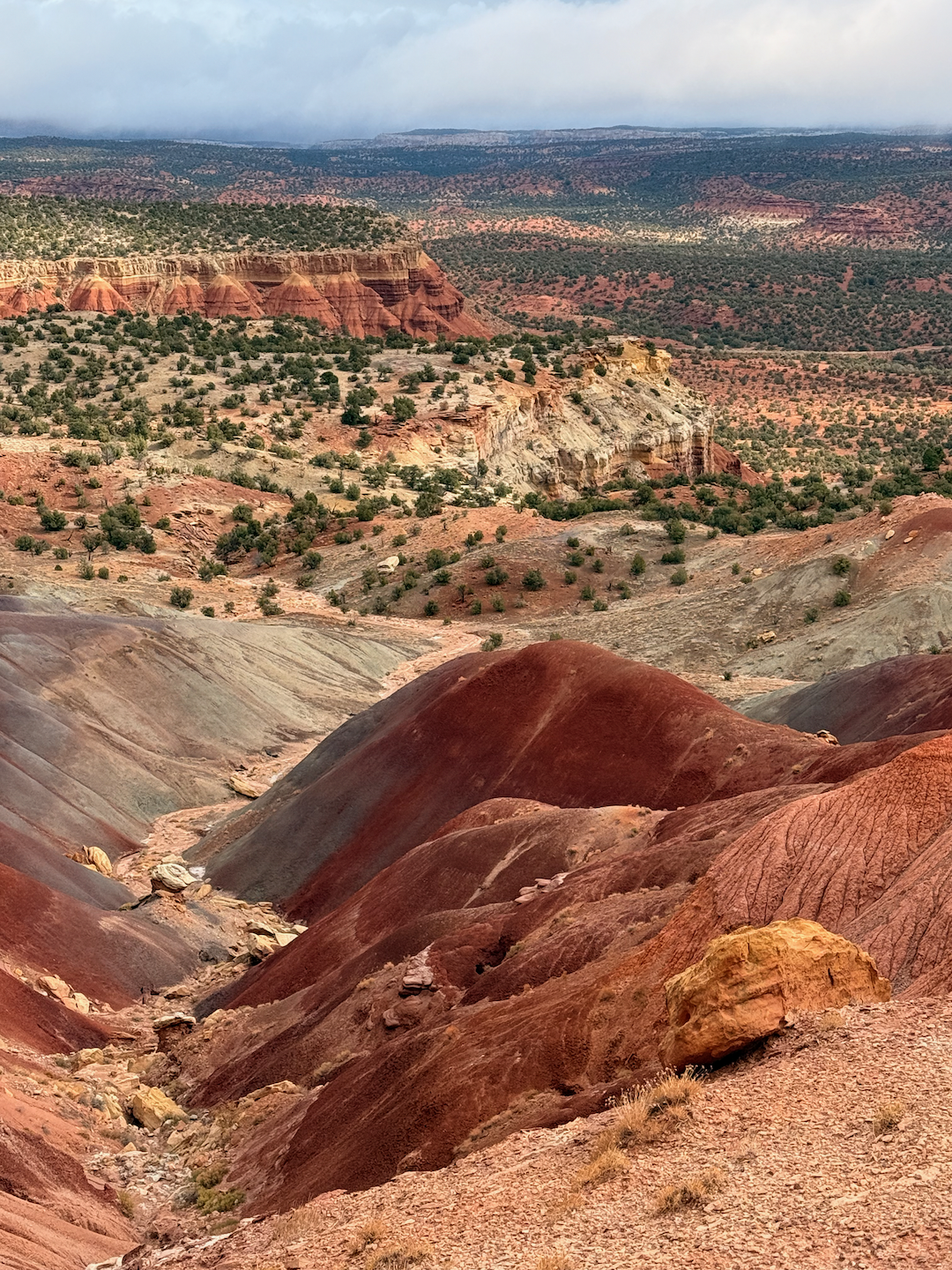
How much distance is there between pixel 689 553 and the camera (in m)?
49.8

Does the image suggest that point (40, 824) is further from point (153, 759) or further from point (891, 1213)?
point (891, 1213)

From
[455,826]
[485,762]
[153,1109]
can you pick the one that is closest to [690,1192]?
[153,1109]

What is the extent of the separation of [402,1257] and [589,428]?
64.4 meters

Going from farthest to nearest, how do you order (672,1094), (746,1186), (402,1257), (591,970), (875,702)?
(875,702) → (591,970) → (672,1094) → (402,1257) → (746,1186)

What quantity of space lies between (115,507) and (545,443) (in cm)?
2419

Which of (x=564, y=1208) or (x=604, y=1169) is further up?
(x=604, y=1169)

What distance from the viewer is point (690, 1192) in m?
8.69

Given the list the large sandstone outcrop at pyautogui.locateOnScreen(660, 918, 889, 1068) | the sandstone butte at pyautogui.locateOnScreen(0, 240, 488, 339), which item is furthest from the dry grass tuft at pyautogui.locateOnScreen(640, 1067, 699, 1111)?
the sandstone butte at pyautogui.locateOnScreen(0, 240, 488, 339)

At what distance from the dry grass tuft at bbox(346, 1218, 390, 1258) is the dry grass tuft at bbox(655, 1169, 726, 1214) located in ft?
7.84

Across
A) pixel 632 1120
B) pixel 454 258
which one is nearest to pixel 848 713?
pixel 632 1120

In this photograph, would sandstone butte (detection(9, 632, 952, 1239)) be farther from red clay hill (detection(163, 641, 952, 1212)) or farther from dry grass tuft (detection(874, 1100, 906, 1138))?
dry grass tuft (detection(874, 1100, 906, 1138))

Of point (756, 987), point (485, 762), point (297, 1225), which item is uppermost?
point (756, 987)

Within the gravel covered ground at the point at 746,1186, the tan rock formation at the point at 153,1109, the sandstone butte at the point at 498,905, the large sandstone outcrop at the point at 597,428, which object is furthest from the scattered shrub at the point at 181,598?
the gravel covered ground at the point at 746,1186

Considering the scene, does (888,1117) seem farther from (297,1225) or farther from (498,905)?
(498,905)
